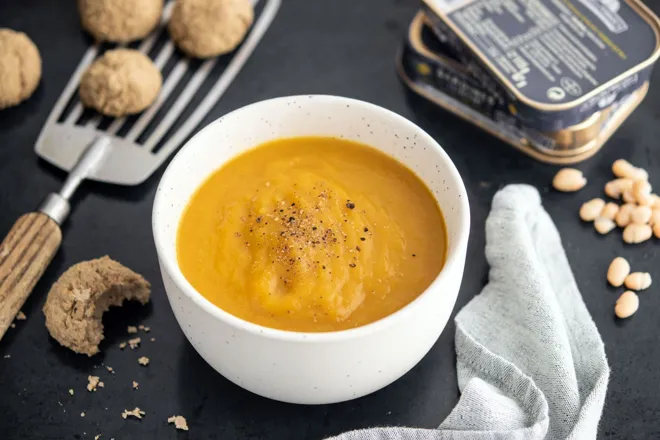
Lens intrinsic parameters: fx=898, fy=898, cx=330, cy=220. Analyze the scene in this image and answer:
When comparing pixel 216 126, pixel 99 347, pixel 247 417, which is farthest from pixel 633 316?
pixel 99 347

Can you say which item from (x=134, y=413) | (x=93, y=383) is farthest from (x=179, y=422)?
(x=93, y=383)

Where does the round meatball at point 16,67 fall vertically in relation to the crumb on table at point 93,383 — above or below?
below

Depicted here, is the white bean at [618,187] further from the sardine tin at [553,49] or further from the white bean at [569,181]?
the sardine tin at [553,49]

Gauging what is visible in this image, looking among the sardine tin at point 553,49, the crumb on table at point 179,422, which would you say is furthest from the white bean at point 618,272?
the crumb on table at point 179,422

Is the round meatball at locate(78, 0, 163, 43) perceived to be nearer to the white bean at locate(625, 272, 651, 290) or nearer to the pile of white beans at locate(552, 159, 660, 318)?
the pile of white beans at locate(552, 159, 660, 318)

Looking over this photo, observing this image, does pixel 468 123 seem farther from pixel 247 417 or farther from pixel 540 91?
pixel 247 417

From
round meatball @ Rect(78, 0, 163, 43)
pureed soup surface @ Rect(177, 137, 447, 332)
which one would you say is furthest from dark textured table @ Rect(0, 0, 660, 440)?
pureed soup surface @ Rect(177, 137, 447, 332)
